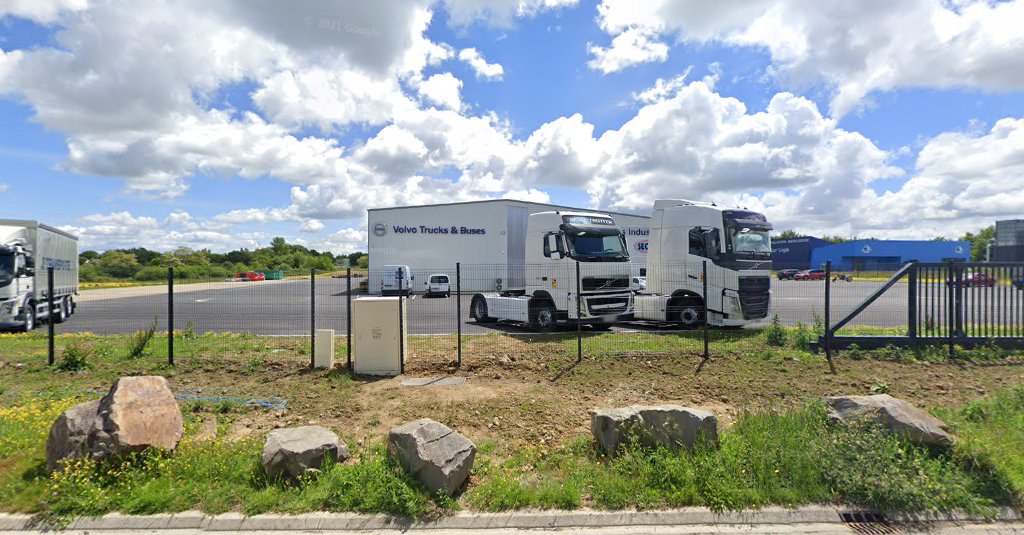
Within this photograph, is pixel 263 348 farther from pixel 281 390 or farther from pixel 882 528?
pixel 882 528

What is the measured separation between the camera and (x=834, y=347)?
30.8 feet

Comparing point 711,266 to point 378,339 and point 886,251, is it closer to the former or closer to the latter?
Result: point 378,339

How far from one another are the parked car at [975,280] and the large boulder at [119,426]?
1282 cm

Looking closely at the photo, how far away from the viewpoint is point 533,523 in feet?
11.9

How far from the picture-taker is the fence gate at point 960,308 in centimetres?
926

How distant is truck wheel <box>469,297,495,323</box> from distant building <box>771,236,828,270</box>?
73.8m

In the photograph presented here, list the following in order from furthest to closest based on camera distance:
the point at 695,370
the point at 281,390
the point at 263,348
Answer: the point at 263,348 < the point at 695,370 < the point at 281,390

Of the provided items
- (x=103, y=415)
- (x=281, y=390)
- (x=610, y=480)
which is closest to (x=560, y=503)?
(x=610, y=480)

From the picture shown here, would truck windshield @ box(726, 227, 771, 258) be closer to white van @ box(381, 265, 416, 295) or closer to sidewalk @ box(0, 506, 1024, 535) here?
sidewalk @ box(0, 506, 1024, 535)

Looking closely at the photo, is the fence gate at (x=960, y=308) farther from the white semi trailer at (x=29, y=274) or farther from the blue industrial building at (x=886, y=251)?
the blue industrial building at (x=886, y=251)

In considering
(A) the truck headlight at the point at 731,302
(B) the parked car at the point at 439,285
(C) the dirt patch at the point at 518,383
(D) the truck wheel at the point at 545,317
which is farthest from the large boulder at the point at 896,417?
(B) the parked car at the point at 439,285

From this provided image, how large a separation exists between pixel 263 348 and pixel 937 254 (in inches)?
3482

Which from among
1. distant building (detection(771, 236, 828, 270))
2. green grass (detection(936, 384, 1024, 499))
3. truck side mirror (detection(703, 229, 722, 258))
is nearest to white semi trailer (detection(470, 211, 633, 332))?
truck side mirror (detection(703, 229, 722, 258))

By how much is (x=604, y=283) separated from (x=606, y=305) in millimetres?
577
